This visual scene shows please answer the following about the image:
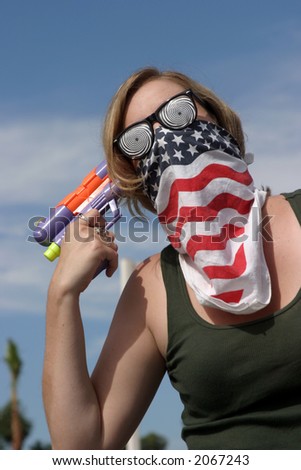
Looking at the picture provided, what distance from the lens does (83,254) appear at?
134 inches

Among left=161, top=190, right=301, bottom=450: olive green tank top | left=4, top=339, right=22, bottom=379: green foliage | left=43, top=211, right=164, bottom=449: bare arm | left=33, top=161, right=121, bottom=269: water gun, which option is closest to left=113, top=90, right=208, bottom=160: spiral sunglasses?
left=33, top=161, right=121, bottom=269: water gun

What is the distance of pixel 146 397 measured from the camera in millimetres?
3453

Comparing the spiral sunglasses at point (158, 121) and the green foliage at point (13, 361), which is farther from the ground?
the green foliage at point (13, 361)

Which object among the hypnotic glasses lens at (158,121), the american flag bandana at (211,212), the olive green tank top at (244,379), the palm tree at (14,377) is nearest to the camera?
the olive green tank top at (244,379)

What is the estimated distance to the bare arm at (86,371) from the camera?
10.9ft

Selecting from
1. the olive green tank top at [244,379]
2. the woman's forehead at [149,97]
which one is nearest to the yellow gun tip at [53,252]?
the woman's forehead at [149,97]

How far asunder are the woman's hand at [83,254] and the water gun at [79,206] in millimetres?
134

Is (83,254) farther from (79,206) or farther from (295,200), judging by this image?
(295,200)

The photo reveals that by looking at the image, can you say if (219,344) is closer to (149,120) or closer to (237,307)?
(237,307)

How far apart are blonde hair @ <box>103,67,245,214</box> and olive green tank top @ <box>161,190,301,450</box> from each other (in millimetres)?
693

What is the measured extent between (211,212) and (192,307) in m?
0.36

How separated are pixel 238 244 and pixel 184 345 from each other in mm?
416

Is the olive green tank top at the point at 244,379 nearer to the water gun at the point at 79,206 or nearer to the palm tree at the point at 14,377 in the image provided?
the water gun at the point at 79,206
